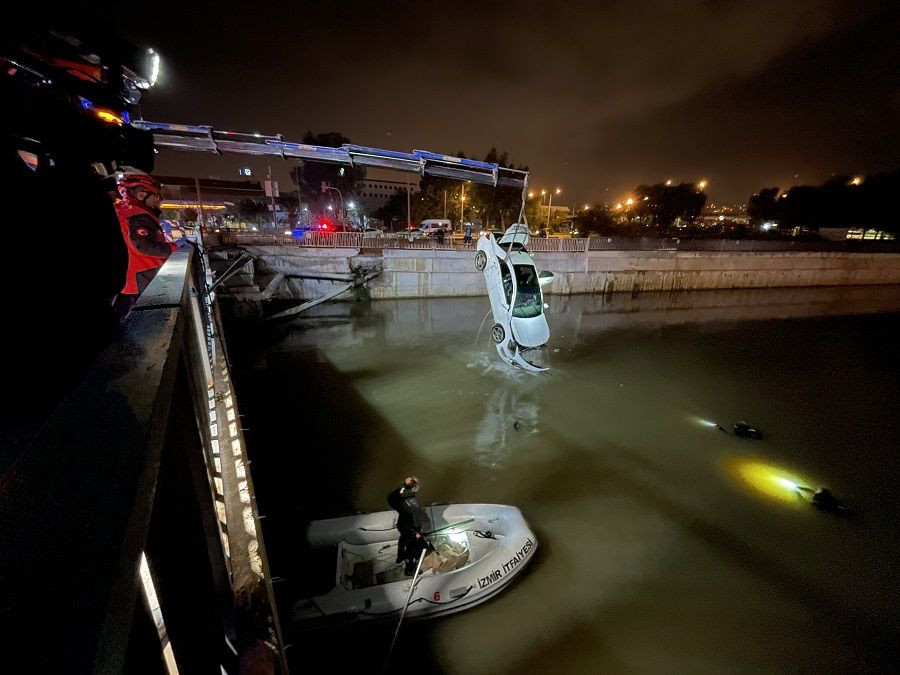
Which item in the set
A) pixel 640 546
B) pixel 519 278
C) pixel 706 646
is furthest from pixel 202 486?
pixel 519 278

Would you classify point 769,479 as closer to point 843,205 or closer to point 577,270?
point 577,270

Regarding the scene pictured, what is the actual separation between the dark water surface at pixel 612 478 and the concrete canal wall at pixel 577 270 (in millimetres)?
3814

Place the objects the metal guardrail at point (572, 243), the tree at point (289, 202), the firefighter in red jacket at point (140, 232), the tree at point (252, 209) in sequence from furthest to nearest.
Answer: the tree at point (289, 202), the tree at point (252, 209), the metal guardrail at point (572, 243), the firefighter in red jacket at point (140, 232)

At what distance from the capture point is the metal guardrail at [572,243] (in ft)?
79.8

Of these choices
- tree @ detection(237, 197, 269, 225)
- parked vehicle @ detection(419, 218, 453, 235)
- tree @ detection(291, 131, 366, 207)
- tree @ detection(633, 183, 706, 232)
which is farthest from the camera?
tree @ detection(237, 197, 269, 225)

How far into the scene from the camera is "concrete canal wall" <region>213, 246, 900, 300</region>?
23.6 meters

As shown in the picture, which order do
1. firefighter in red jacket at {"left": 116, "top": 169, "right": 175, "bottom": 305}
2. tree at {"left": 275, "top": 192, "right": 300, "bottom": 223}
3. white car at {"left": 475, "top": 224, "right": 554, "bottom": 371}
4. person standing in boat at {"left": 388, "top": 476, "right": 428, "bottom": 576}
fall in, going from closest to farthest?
1. firefighter in red jacket at {"left": 116, "top": 169, "right": 175, "bottom": 305}
2. person standing in boat at {"left": 388, "top": 476, "right": 428, "bottom": 576}
3. white car at {"left": 475, "top": 224, "right": 554, "bottom": 371}
4. tree at {"left": 275, "top": 192, "right": 300, "bottom": 223}

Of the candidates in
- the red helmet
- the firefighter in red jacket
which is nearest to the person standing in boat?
the firefighter in red jacket

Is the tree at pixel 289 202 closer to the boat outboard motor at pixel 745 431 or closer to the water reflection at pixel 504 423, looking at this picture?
the water reflection at pixel 504 423

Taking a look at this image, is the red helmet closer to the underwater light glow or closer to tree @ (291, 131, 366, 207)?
the underwater light glow

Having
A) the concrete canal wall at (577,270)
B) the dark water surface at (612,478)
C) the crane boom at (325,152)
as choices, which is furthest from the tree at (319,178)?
the crane boom at (325,152)

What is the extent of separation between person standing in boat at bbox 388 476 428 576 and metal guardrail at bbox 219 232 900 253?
21.0 meters

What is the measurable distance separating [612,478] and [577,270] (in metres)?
22.7

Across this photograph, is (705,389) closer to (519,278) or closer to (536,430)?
(536,430)
